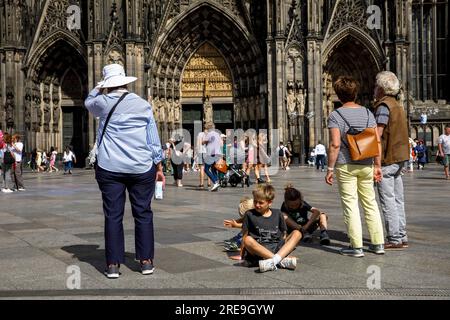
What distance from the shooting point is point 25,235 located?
7082 millimetres

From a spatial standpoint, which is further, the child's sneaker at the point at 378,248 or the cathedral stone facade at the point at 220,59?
the cathedral stone facade at the point at 220,59

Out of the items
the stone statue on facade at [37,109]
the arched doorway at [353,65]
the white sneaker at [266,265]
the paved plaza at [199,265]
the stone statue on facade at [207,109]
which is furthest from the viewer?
the stone statue on facade at [207,109]

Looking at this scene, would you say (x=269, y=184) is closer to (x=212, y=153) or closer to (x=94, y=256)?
(x=94, y=256)

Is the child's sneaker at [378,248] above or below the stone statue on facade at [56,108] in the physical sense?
below

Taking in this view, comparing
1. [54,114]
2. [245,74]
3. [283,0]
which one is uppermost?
[283,0]

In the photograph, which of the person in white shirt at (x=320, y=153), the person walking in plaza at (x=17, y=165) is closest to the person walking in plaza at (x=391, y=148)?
the person walking in plaza at (x=17, y=165)

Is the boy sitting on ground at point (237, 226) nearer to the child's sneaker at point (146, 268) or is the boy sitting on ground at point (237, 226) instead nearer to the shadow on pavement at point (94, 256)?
the shadow on pavement at point (94, 256)

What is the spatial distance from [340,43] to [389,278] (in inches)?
1107

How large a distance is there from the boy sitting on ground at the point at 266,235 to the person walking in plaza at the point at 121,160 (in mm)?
942

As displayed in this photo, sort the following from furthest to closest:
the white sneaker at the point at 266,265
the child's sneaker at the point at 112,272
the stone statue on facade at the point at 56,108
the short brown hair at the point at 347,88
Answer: the stone statue on facade at the point at 56,108
the short brown hair at the point at 347,88
the white sneaker at the point at 266,265
the child's sneaker at the point at 112,272

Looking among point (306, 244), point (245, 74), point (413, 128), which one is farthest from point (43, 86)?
point (306, 244)

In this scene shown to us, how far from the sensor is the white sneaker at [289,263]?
489 cm
